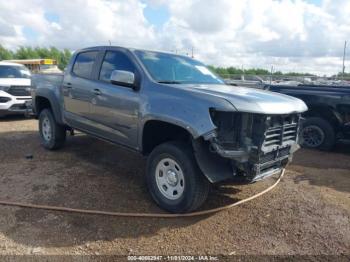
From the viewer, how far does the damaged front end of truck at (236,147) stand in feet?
12.1

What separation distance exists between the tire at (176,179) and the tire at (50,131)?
3.00 metres

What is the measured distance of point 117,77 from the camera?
4.48 m

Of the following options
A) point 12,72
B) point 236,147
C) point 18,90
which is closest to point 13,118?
point 18,90

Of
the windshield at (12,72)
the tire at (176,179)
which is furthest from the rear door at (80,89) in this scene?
the windshield at (12,72)

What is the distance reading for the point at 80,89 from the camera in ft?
18.6

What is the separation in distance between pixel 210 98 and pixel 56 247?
84.4 inches

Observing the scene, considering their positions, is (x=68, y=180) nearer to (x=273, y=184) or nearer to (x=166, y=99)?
(x=166, y=99)

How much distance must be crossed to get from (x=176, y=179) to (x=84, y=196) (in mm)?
1319

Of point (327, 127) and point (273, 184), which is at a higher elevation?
point (327, 127)

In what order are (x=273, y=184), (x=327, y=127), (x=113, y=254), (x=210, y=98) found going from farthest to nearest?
1. (x=327, y=127)
2. (x=273, y=184)
3. (x=210, y=98)
4. (x=113, y=254)

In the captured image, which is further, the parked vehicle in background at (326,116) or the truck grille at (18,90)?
the truck grille at (18,90)

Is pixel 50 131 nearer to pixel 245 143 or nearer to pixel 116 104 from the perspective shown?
pixel 116 104

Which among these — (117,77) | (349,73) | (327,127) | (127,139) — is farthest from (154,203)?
(349,73)

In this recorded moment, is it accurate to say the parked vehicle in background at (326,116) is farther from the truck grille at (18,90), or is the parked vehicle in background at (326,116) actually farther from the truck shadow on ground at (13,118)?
the truck shadow on ground at (13,118)
